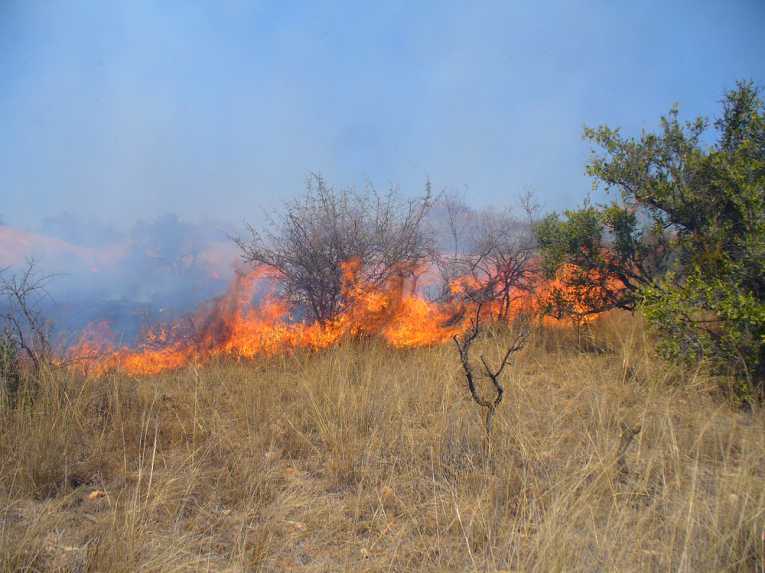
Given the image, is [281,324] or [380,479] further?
[281,324]

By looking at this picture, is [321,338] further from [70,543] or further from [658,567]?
[658,567]

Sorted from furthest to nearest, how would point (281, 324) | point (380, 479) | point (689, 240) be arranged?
point (281, 324)
point (689, 240)
point (380, 479)

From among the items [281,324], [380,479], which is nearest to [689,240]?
[380,479]

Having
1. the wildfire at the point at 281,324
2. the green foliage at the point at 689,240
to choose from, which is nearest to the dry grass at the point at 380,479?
the green foliage at the point at 689,240

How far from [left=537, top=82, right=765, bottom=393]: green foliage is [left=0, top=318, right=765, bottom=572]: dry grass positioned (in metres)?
0.59

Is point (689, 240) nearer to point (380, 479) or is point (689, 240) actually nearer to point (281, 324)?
point (380, 479)

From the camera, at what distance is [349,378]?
5145 millimetres

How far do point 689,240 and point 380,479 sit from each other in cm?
475

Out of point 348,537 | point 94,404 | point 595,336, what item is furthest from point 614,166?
point 94,404

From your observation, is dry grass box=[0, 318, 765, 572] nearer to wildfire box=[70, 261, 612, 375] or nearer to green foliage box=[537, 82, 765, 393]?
green foliage box=[537, 82, 765, 393]

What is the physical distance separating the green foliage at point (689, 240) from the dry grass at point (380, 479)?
0.59 m

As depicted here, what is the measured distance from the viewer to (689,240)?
5297mm

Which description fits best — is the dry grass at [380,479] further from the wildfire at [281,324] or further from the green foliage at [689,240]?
the wildfire at [281,324]

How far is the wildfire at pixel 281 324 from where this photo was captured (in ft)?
23.7
